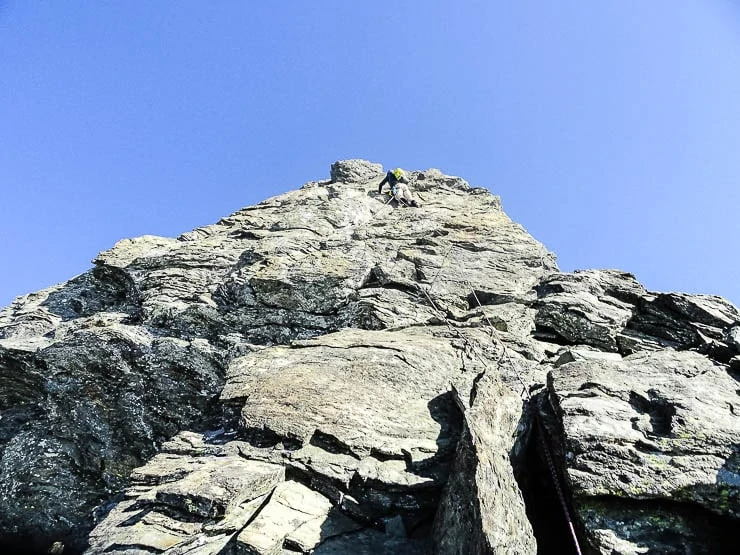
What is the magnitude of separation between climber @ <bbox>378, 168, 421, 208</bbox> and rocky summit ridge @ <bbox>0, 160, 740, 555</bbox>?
16.0 ft

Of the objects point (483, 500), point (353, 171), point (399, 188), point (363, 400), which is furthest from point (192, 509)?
point (353, 171)

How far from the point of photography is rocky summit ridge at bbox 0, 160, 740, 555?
939cm

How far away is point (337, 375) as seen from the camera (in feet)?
47.5

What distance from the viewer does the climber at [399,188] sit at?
35.5 meters

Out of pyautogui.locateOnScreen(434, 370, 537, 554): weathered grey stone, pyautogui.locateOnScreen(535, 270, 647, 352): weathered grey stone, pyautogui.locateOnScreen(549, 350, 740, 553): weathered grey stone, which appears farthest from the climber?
pyautogui.locateOnScreen(434, 370, 537, 554): weathered grey stone

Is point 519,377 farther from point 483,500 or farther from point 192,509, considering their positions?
point 192,509

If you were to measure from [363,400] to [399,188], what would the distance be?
25.5m

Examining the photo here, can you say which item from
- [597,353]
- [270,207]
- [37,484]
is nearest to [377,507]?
[597,353]

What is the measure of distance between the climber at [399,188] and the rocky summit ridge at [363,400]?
4874 mm

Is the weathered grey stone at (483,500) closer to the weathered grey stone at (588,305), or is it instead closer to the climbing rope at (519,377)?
the climbing rope at (519,377)

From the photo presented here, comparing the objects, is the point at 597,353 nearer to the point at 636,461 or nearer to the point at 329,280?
the point at 636,461

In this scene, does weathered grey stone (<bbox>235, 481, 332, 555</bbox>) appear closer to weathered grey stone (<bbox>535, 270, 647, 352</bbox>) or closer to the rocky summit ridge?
the rocky summit ridge

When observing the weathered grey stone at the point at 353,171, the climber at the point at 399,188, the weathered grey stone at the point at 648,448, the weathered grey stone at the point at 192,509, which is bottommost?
the weathered grey stone at the point at 192,509

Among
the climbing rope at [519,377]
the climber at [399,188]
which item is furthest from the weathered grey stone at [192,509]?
the climber at [399,188]
